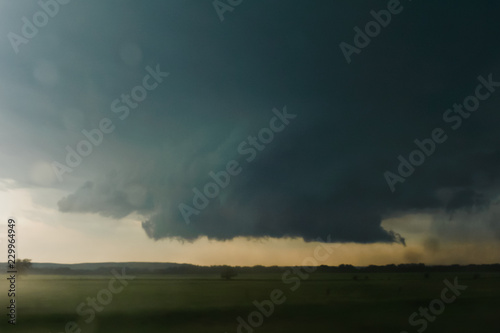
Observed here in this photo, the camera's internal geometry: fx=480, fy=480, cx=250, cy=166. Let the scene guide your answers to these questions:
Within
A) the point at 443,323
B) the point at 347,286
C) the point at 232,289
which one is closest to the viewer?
the point at 443,323

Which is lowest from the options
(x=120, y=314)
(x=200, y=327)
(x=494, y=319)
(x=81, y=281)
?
(x=494, y=319)

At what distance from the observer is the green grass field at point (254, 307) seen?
23766 mm

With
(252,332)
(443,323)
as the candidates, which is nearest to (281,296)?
(252,332)

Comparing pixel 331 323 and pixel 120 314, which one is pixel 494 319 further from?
pixel 120 314

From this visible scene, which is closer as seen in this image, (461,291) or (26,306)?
(26,306)

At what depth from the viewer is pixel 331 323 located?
24.7 m

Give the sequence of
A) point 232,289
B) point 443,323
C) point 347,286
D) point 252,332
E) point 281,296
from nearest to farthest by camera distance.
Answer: point 252,332
point 443,323
point 281,296
point 232,289
point 347,286

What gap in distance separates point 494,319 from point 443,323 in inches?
97.3

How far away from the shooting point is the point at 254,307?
2598cm

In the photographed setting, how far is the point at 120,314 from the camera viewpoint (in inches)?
1006

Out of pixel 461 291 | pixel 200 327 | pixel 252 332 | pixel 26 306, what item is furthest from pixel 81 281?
pixel 461 291

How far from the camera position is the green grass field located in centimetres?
2377

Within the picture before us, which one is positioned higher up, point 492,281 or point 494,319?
point 492,281

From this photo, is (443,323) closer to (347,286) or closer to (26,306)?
(347,286)
